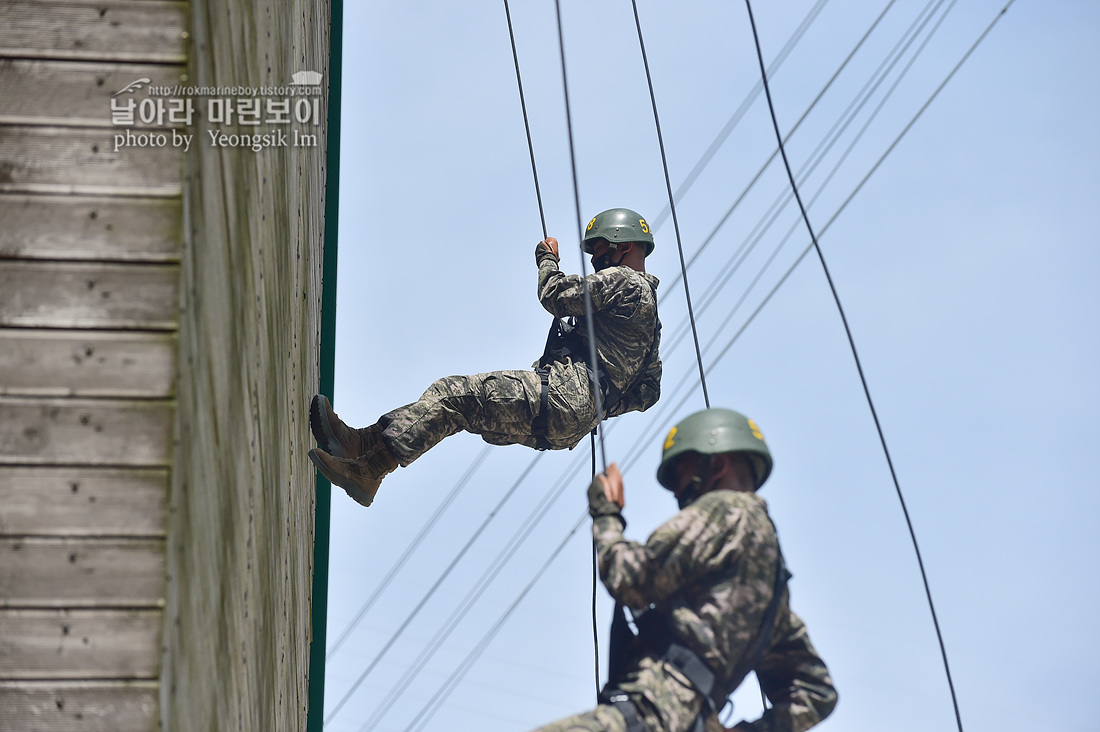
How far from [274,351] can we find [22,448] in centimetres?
233

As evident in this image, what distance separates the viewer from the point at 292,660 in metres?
7.55

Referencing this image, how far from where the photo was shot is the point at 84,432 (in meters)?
3.66

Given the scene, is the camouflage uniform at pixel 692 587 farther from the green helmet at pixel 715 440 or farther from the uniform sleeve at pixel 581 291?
the uniform sleeve at pixel 581 291

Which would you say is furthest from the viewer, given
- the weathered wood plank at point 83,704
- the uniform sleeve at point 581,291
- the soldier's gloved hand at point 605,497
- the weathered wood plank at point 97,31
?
the uniform sleeve at point 581,291

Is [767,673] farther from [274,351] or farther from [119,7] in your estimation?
[119,7]

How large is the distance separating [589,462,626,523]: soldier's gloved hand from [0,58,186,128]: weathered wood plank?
82.5 inches

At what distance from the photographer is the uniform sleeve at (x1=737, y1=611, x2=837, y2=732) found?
16.2 ft

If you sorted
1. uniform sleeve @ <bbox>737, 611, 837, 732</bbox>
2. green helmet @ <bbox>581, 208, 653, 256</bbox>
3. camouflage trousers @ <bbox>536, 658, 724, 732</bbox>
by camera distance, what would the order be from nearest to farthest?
camouflage trousers @ <bbox>536, 658, 724, 732</bbox>
uniform sleeve @ <bbox>737, 611, 837, 732</bbox>
green helmet @ <bbox>581, 208, 653, 256</bbox>

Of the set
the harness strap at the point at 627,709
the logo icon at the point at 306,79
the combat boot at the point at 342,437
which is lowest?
the harness strap at the point at 627,709

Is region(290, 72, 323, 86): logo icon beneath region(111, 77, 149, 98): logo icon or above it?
above

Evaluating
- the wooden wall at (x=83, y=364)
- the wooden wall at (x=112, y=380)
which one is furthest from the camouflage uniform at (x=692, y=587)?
the wooden wall at (x=83, y=364)

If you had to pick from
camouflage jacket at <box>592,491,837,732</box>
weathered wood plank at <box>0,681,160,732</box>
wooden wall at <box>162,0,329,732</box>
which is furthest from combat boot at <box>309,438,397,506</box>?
weathered wood plank at <box>0,681,160,732</box>

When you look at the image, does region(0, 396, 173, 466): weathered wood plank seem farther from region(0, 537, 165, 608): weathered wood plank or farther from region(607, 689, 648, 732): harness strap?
region(607, 689, 648, 732): harness strap

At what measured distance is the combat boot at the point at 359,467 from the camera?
664cm
